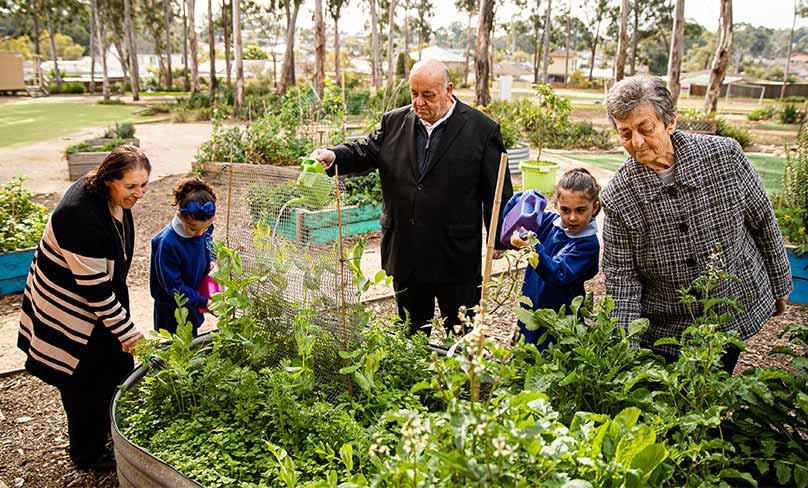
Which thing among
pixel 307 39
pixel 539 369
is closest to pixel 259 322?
pixel 539 369

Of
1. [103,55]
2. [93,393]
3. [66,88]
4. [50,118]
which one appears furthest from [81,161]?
[66,88]

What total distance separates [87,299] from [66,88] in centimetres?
3708

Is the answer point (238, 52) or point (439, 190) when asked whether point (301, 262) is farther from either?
point (238, 52)

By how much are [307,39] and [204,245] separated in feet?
438

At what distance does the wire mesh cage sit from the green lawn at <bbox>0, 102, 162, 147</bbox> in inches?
532

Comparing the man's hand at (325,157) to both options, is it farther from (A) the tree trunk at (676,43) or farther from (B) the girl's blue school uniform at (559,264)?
(A) the tree trunk at (676,43)

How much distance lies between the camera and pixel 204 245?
3.04 meters

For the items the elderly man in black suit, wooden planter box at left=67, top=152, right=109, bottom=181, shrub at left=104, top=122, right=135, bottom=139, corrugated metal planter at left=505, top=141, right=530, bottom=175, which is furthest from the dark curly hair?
shrub at left=104, top=122, right=135, bottom=139

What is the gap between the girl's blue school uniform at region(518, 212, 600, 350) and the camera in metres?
2.48

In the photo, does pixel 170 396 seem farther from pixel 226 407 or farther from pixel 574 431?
pixel 574 431

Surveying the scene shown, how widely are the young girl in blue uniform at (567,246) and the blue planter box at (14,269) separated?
3982 mm

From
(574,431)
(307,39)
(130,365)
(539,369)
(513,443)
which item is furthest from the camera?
(307,39)

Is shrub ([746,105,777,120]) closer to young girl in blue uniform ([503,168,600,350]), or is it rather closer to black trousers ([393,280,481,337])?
black trousers ([393,280,481,337])

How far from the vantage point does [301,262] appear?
2225 mm
